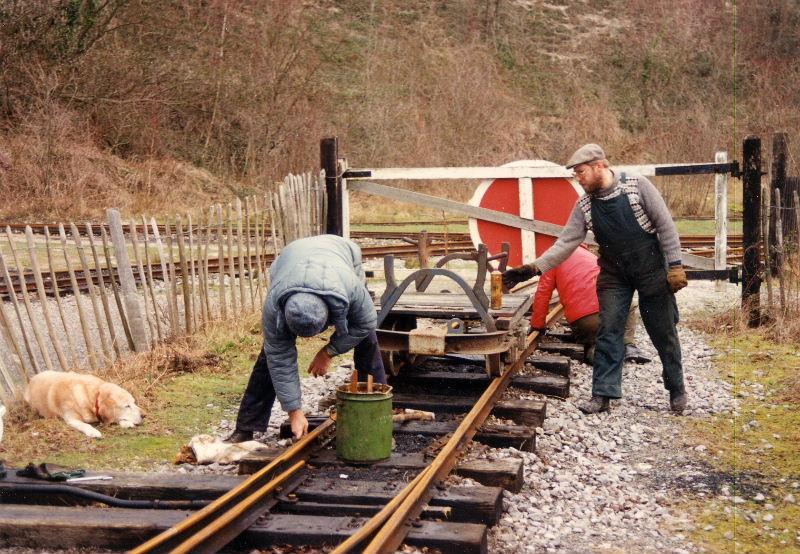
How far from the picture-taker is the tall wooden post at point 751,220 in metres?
10.1

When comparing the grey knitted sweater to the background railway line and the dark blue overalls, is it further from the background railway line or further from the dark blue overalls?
the background railway line

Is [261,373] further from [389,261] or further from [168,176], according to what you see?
[168,176]

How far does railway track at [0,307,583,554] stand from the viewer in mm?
4367

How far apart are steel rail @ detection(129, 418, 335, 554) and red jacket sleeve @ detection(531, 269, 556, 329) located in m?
3.52

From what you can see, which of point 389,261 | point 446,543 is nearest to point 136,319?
point 389,261

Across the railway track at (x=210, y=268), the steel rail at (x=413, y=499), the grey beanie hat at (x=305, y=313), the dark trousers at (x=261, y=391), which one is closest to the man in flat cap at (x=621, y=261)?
the steel rail at (x=413, y=499)

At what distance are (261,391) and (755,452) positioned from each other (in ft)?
11.0

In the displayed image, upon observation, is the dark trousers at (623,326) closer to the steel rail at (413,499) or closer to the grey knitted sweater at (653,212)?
the grey knitted sweater at (653,212)

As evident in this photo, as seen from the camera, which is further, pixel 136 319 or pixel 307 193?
pixel 307 193

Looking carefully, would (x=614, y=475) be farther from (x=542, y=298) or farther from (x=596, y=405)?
(x=542, y=298)

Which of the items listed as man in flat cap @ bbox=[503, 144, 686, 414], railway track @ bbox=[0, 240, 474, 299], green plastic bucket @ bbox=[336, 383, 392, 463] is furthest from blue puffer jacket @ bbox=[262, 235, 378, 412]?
railway track @ bbox=[0, 240, 474, 299]

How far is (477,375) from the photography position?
8047 millimetres

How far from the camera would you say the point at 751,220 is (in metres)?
10.4

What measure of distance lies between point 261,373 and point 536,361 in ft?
9.88
